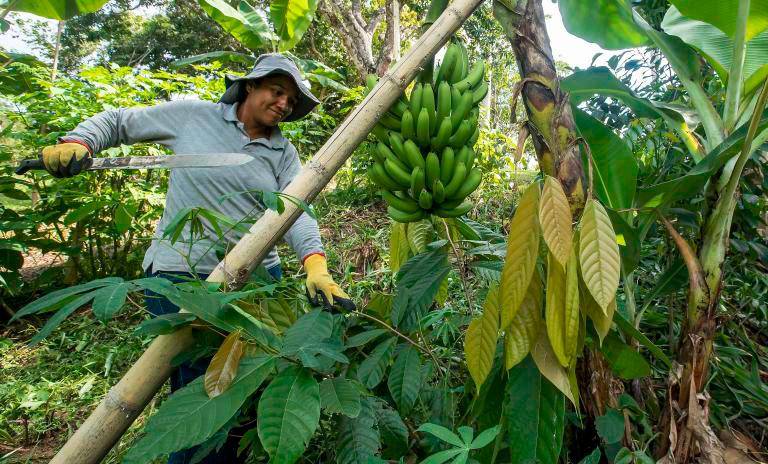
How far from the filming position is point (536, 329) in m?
0.78

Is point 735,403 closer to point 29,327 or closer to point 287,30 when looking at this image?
point 287,30

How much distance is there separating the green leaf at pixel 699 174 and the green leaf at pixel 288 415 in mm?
836

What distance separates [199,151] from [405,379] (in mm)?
1044

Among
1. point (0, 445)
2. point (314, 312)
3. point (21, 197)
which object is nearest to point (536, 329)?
point (314, 312)

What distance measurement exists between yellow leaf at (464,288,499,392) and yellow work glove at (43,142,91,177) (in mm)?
1092

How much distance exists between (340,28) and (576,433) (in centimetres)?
579

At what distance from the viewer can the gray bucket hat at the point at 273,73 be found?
1.50 m

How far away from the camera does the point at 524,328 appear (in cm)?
77

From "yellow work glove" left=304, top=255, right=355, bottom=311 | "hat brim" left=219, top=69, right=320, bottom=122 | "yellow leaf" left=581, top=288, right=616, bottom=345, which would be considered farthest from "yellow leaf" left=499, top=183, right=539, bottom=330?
"hat brim" left=219, top=69, right=320, bottom=122

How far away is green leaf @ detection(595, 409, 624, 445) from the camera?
0.83 m

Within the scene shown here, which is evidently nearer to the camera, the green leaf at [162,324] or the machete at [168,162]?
the green leaf at [162,324]

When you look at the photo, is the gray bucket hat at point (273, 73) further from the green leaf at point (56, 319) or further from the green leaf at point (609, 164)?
the green leaf at point (56, 319)

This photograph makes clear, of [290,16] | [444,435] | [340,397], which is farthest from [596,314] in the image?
[290,16]

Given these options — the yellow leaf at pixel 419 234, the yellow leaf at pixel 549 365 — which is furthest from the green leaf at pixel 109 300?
the yellow leaf at pixel 419 234
